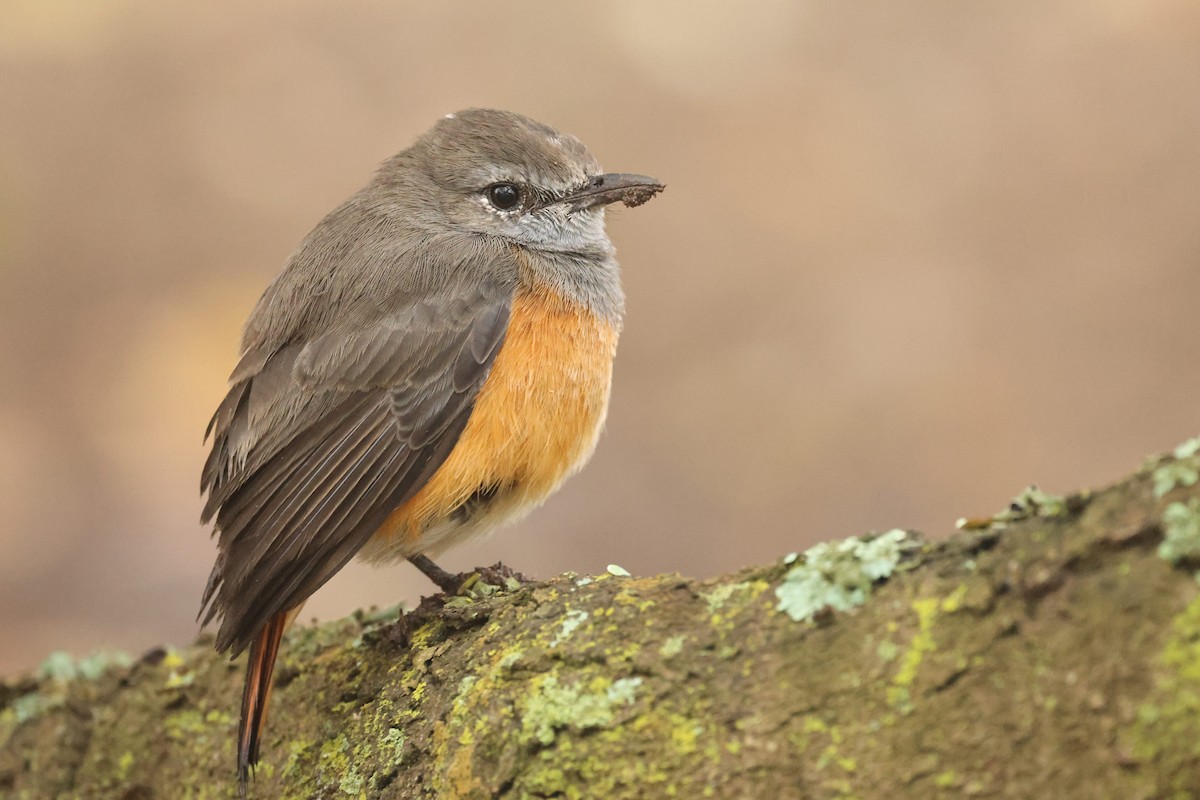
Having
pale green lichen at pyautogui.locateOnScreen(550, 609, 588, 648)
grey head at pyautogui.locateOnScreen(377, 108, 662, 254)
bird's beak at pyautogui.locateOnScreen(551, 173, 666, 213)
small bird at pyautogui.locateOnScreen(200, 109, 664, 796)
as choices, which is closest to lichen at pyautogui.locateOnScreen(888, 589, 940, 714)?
pale green lichen at pyautogui.locateOnScreen(550, 609, 588, 648)

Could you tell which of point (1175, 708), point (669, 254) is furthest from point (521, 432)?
point (669, 254)

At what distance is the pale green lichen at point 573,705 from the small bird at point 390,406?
1.24 meters

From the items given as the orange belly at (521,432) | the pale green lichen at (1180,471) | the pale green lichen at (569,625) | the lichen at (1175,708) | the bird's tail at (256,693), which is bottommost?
the lichen at (1175,708)

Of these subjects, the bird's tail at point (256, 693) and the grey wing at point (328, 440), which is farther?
the grey wing at point (328, 440)

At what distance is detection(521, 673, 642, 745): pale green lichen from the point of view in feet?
8.41

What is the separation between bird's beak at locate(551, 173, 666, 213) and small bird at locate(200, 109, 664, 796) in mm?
232

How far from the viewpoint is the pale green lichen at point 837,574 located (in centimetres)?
241

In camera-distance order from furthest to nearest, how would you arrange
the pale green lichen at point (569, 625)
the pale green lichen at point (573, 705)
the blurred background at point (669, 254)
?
the blurred background at point (669, 254) < the pale green lichen at point (569, 625) < the pale green lichen at point (573, 705)

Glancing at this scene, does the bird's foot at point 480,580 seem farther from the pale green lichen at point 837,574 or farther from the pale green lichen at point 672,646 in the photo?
the pale green lichen at point 837,574

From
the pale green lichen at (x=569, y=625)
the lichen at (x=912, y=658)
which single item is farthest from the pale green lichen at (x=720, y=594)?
the lichen at (x=912, y=658)

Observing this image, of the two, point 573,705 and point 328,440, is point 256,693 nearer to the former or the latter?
point 328,440

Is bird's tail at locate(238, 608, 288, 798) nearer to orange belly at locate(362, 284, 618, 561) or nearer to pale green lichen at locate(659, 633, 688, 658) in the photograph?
orange belly at locate(362, 284, 618, 561)

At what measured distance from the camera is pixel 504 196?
5047mm

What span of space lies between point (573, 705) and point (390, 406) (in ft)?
5.67
